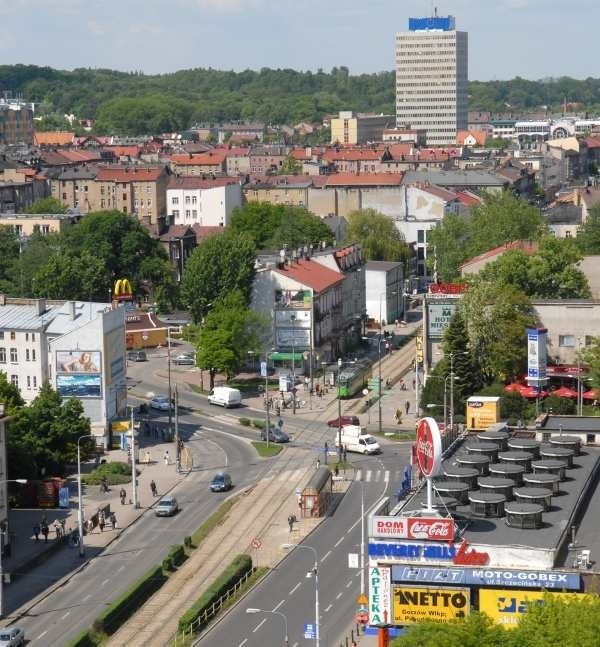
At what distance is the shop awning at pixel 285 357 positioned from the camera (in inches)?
4737

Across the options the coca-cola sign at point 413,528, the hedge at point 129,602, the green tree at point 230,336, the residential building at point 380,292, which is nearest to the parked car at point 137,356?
the green tree at point 230,336

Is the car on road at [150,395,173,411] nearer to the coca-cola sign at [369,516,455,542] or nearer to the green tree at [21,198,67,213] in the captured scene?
the coca-cola sign at [369,516,455,542]

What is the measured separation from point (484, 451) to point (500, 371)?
129 feet

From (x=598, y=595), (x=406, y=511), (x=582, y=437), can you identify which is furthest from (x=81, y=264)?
(x=598, y=595)

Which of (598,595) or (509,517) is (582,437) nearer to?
(509,517)

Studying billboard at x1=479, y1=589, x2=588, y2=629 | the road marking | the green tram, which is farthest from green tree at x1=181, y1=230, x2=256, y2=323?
billboard at x1=479, y1=589, x2=588, y2=629

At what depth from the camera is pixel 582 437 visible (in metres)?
74.3

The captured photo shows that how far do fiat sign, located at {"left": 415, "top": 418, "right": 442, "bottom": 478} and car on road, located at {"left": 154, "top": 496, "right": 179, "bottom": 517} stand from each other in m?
26.1

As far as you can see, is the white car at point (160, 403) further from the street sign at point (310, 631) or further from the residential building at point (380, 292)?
the street sign at point (310, 631)

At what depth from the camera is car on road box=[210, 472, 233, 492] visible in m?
88.1

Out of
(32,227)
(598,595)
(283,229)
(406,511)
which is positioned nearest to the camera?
(598,595)

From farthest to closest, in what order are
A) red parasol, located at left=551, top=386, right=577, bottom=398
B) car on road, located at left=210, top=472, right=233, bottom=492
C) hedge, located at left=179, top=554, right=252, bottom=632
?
red parasol, located at left=551, top=386, right=577, bottom=398, car on road, located at left=210, top=472, right=233, bottom=492, hedge, located at left=179, top=554, right=252, bottom=632

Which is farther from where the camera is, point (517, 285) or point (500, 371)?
point (517, 285)

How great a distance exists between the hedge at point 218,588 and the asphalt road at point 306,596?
2.98 feet
